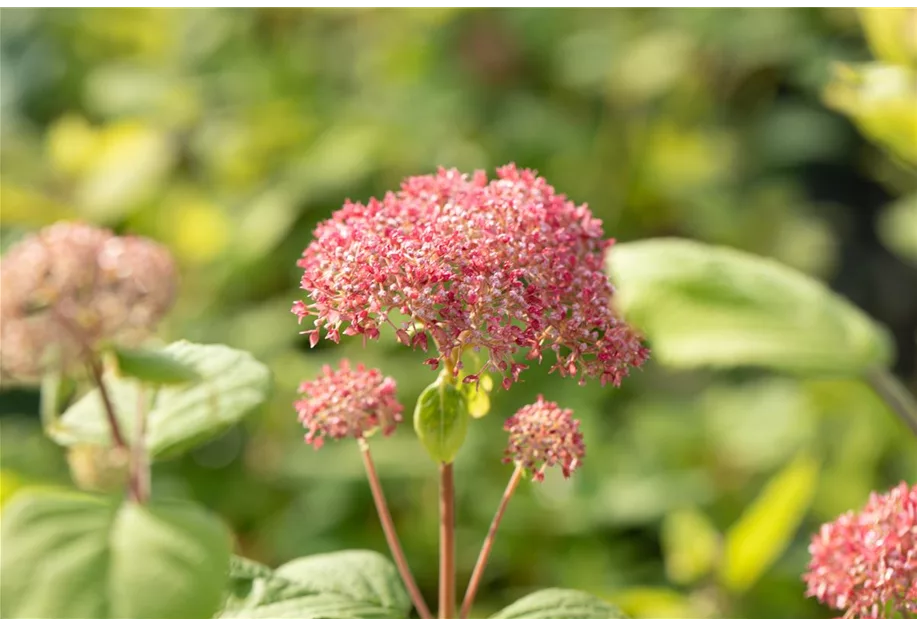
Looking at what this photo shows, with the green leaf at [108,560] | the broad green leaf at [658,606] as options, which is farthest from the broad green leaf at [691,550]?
the green leaf at [108,560]

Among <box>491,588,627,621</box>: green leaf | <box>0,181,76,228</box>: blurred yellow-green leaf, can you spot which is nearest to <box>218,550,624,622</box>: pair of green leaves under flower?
<box>491,588,627,621</box>: green leaf

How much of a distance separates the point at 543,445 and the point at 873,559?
20 centimetres

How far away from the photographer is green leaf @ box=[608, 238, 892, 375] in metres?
0.63

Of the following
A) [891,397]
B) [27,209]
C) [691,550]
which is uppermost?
[891,397]

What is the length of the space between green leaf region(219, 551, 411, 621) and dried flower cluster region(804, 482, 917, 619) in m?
0.26

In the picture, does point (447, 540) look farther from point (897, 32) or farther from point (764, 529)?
point (897, 32)

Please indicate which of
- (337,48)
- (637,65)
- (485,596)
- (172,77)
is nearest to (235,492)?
(485,596)

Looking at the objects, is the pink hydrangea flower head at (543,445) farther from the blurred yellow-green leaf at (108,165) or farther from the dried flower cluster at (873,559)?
the blurred yellow-green leaf at (108,165)

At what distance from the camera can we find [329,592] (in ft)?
2.10

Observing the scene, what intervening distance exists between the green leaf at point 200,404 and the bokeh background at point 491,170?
2.26 feet

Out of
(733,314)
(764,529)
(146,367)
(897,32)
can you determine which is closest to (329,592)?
(146,367)

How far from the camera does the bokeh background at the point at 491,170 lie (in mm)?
1894

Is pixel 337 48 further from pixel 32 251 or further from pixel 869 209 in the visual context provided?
pixel 32 251

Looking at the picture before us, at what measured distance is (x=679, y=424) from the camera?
7.08 feet
